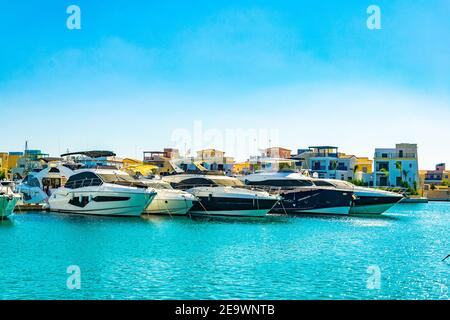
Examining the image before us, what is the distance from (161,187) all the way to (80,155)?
472 inches

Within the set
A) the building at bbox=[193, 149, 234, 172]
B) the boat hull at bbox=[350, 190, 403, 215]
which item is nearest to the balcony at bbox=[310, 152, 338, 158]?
the building at bbox=[193, 149, 234, 172]

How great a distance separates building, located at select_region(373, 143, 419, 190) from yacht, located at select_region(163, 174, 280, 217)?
63330 millimetres

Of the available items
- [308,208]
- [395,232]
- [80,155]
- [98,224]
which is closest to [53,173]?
[80,155]

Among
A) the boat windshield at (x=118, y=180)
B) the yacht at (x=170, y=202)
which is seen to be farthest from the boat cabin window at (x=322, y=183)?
the boat windshield at (x=118, y=180)

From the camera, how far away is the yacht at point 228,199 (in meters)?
44.7

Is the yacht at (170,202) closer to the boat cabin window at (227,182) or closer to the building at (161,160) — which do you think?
the boat cabin window at (227,182)

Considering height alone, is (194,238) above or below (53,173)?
below

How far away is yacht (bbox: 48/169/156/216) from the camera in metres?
42.8

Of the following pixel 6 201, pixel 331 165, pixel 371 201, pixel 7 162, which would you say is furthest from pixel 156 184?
pixel 7 162

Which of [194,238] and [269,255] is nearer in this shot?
[269,255]
